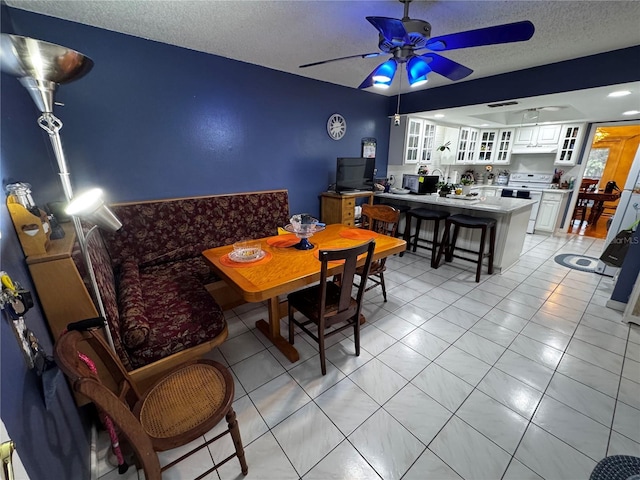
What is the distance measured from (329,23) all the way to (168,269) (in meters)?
2.50

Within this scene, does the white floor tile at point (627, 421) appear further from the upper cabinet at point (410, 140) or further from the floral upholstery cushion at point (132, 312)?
the upper cabinet at point (410, 140)

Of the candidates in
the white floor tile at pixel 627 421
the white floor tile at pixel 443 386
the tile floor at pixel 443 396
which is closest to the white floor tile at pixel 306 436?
the tile floor at pixel 443 396

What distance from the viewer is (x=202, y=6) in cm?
186

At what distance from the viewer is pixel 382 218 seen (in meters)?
2.84

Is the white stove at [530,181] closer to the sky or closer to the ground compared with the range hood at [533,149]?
closer to the ground

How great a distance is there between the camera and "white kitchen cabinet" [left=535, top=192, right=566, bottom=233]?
16.2ft

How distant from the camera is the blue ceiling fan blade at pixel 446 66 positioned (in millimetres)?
1761

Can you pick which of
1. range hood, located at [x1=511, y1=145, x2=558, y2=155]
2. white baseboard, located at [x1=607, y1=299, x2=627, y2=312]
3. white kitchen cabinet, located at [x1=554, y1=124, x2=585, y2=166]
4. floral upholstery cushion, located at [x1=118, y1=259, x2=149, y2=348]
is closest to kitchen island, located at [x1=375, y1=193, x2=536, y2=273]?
white baseboard, located at [x1=607, y1=299, x2=627, y2=312]

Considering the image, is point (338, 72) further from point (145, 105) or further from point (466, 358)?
point (466, 358)

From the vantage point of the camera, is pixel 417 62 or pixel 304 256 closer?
pixel 417 62

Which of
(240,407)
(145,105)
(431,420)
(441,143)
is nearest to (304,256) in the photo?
(240,407)

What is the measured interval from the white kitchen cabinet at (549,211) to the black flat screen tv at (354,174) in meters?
3.59

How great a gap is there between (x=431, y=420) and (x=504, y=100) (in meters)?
3.71

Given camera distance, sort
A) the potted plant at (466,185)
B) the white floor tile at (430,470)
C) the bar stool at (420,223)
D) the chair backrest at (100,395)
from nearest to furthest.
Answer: the chair backrest at (100,395) → the white floor tile at (430,470) → the bar stool at (420,223) → the potted plant at (466,185)
